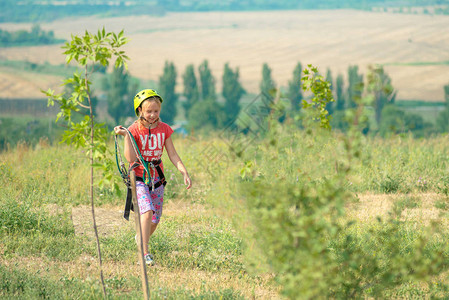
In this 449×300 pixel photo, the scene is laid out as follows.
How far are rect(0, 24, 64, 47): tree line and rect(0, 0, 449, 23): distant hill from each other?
51.4ft

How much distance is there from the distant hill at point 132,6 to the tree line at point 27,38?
51.4ft

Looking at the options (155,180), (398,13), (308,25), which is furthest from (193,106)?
(155,180)

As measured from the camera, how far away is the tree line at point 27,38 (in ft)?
448

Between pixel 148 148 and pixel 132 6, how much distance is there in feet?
604

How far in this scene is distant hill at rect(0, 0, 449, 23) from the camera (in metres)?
162

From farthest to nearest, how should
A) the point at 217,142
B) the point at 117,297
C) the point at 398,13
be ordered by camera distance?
the point at 398,13
the point at 217,142
the point at 117,297

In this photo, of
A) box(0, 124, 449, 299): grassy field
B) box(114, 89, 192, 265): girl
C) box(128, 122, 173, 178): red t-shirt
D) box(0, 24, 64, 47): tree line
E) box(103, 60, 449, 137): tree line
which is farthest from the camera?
box(0, 24, 64, 47): tree line

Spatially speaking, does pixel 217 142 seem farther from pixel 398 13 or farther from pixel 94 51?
pixel 398 13

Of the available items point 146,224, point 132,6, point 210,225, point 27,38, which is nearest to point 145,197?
point 146,224

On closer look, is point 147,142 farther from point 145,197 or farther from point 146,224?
point 146,224

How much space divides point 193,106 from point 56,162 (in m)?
88.3

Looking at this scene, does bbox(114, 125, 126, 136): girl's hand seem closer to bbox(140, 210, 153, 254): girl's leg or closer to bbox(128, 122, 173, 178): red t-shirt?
bbox(128, 122, 173, 178): red t-shirt

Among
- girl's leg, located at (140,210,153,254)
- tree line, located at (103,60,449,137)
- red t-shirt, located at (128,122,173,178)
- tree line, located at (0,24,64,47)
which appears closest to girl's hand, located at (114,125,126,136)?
red t-shirt, located at (128,122,173,178)

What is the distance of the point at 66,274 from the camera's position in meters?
4.33
